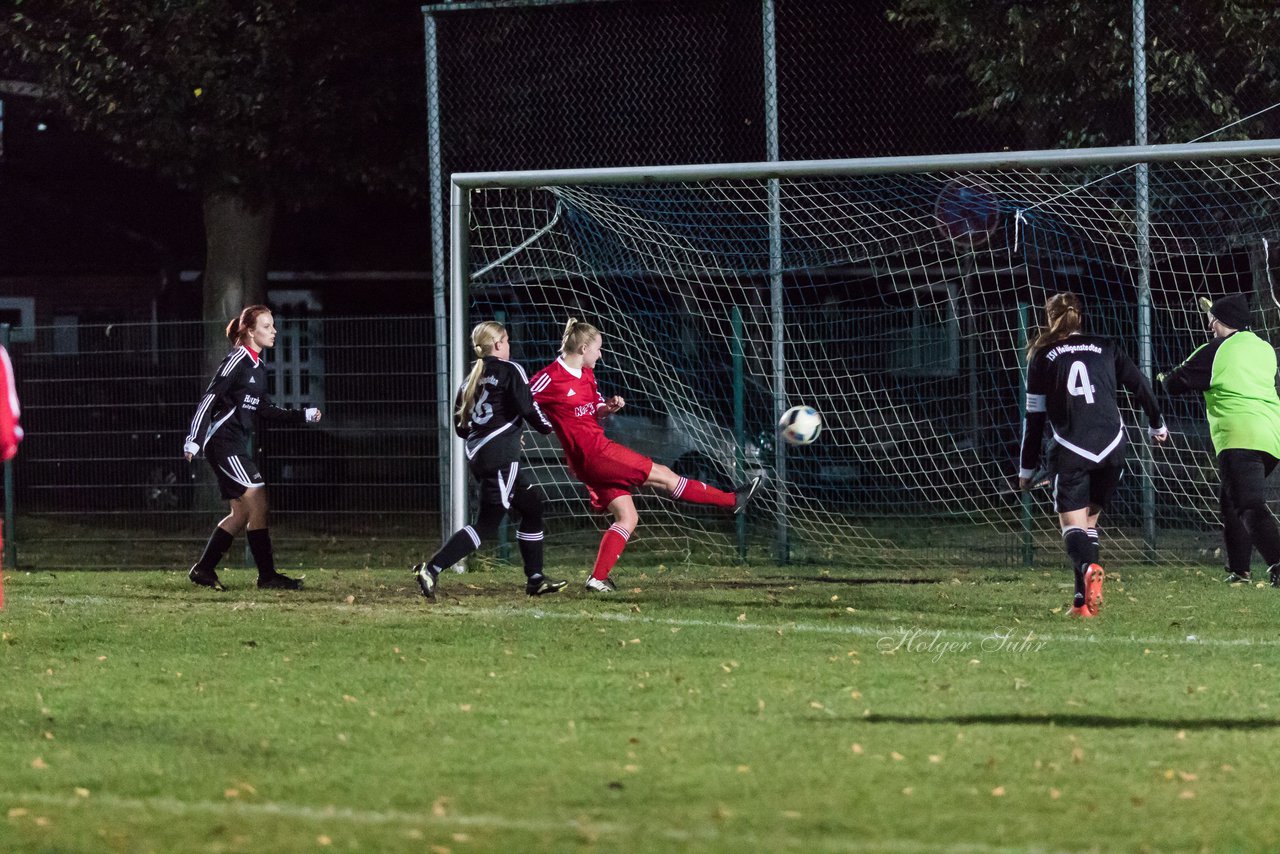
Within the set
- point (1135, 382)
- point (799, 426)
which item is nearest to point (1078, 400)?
point (1135, 382)

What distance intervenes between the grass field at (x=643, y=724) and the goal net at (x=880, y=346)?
107 inches

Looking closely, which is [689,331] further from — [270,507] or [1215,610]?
[1215,610]

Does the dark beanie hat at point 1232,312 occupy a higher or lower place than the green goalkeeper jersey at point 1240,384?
higher

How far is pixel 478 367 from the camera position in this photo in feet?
34.9

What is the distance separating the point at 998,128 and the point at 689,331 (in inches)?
138

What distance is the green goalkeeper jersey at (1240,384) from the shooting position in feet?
36.4

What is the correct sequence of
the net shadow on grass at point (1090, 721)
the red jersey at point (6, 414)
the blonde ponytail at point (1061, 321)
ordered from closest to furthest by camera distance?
the net shadow on grass at point (1090, 721) < the red jersey at point (6, 414) < the blonde ponytail at point (1061, 321)

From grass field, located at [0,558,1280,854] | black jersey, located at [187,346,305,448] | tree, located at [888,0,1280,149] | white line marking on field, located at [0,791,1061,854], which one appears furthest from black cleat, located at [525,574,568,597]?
tree, located at [888,0,1280,149]

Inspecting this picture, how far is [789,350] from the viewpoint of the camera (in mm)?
14875

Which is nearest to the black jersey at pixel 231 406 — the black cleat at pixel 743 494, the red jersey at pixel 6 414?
the black cleat at pixel 743 494

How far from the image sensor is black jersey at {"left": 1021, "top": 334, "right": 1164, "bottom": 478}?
31.3 feet

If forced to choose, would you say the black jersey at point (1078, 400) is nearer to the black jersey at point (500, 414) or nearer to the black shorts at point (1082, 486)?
the black shorts at point (1082, 486)

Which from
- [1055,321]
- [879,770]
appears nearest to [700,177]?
[1055,321]

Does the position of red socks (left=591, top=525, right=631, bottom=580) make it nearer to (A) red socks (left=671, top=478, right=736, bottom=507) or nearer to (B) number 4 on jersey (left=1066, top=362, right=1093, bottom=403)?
(A) red socks (left=671, top=478, right=736, bottom=507)
